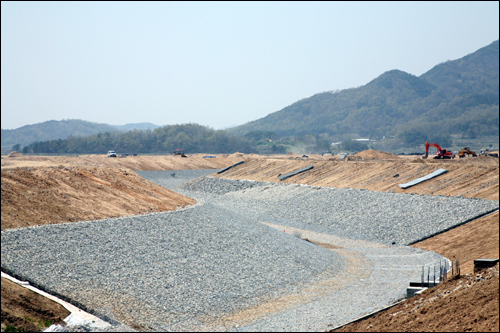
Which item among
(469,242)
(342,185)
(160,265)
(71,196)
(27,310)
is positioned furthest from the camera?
(342,185)

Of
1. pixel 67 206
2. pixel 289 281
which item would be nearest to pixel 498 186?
pixel 289 281

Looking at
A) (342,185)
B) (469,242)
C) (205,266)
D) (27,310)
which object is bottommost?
(469,242)

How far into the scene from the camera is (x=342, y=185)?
4534 centimetres

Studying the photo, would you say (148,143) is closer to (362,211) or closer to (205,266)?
(362,211)

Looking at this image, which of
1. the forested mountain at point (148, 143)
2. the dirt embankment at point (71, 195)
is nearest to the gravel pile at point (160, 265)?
the dirt embankment at point (71, 195)

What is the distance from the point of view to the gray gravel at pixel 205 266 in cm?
1409

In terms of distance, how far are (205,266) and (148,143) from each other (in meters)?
168

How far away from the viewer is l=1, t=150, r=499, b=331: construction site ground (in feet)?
37.6

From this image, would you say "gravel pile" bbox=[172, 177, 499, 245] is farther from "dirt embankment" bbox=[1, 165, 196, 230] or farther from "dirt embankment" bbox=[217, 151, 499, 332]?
"dirt embankment" bbox=[1, 165, 196, 230]

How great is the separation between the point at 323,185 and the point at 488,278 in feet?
115

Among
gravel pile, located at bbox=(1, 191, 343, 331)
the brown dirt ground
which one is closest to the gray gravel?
gravel pile, located at bbox=(1, 191, 343, 331)

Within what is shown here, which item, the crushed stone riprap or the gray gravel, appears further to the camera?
the crushed stone riprap

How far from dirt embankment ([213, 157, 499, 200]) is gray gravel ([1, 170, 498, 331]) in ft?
14.1

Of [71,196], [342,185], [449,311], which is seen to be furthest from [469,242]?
[71,196]
